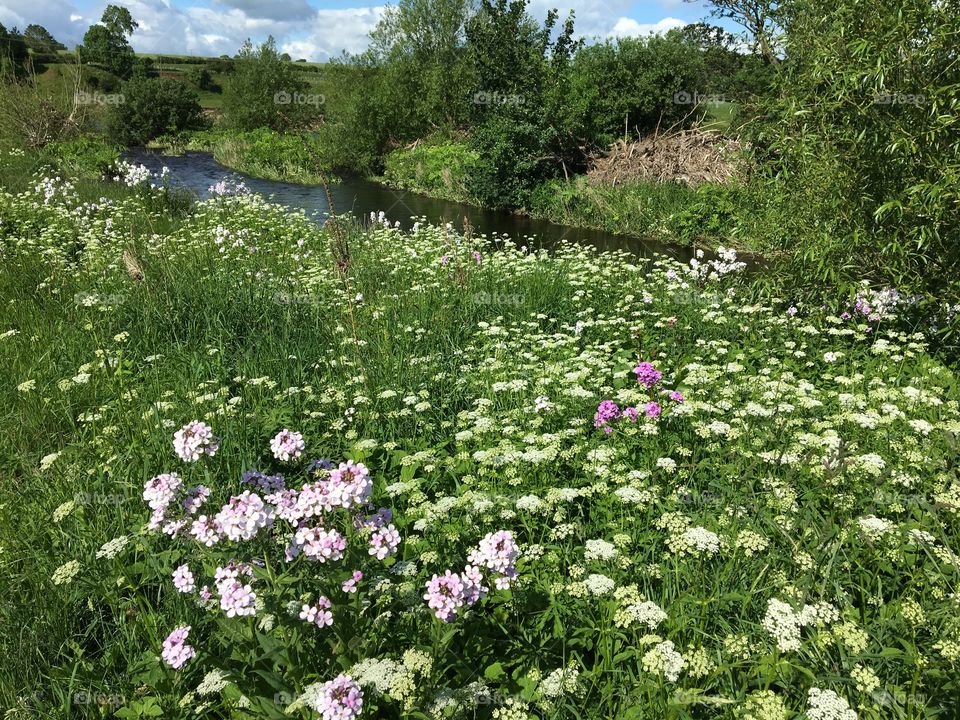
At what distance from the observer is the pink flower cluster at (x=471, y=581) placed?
2143 millimetres

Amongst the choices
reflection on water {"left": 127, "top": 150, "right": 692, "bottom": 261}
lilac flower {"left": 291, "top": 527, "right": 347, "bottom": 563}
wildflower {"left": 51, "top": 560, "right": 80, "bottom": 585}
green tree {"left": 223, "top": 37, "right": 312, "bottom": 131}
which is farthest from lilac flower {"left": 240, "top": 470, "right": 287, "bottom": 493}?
green tree {"left": 223, "top": 37, "right": 312, "bottom": 131}

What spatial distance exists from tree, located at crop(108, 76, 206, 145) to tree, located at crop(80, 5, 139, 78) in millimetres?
35851

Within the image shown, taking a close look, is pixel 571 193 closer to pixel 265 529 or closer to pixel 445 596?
pixel 265 529

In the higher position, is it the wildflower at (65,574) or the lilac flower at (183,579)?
the lilac flower at (183,579)

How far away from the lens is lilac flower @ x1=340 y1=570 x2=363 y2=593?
2262mm

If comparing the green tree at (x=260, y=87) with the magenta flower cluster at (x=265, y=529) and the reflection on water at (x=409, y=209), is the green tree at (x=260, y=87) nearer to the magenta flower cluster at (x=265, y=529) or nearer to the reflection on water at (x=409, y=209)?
the reflection on water at (x=409, y=209)

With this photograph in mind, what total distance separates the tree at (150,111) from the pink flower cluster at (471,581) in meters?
52.5

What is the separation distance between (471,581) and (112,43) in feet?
373

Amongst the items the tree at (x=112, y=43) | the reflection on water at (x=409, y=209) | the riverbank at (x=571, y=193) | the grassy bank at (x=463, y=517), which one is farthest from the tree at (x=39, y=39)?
the tree at (x=112, y=43)

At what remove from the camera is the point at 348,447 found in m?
4.66

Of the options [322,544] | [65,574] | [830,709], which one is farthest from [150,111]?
[830,709]

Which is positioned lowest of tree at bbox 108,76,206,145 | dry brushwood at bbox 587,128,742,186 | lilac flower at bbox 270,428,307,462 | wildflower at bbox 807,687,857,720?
wildflower at bbox 807,687,857,720

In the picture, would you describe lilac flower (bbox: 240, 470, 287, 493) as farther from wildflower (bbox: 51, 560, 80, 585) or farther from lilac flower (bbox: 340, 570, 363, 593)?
wildflower (bbox: 51, 560, 80, 585)

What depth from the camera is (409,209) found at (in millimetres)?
23938
